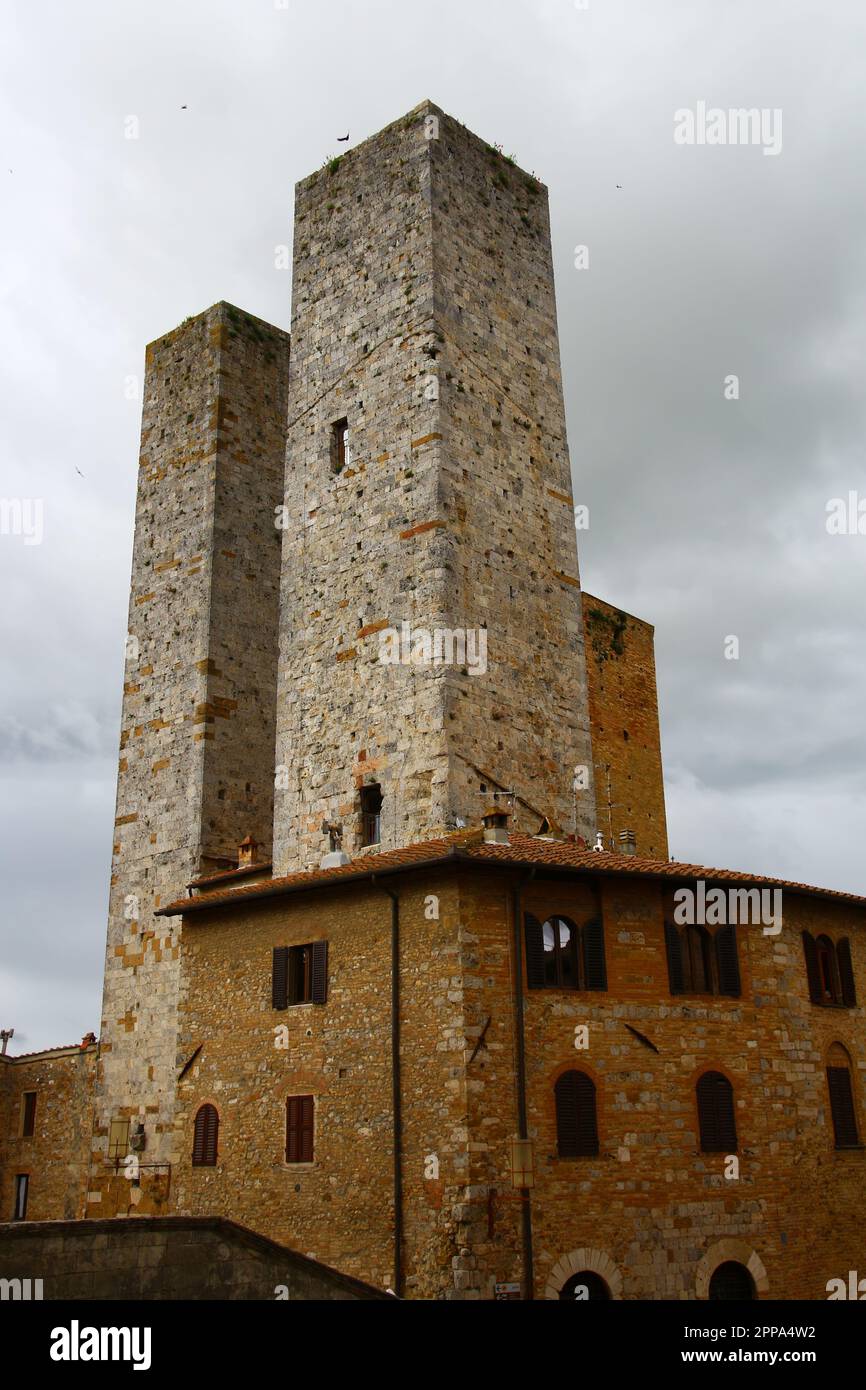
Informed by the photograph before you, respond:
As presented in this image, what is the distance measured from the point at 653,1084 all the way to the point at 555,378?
51.7ft

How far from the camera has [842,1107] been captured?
19578 mm

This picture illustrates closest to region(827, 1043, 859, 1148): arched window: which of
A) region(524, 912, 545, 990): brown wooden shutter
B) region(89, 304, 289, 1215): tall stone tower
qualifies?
region(524, 912, 545, 990): brown wooden shutter

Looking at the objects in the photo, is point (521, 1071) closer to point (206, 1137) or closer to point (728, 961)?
point (728, 961)

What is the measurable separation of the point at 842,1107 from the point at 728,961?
3549 millimetres

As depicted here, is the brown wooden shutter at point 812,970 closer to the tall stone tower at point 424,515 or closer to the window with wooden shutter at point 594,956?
the window with wooden shutter at point 594,956

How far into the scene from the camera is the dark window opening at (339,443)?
81.2 ft

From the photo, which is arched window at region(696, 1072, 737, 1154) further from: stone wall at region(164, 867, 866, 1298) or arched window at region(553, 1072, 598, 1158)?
arched window at region(553, 1072, 598, 1158)

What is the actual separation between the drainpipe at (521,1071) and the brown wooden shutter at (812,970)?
227 inches

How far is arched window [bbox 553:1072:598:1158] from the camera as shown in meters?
16.3

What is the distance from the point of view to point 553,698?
2369 centimetres

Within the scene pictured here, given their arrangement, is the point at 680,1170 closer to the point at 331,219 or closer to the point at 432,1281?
the point at 432,1281

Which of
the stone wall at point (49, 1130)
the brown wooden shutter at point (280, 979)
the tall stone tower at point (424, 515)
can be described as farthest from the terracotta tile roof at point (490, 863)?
the stone wall at point (49, 1130)

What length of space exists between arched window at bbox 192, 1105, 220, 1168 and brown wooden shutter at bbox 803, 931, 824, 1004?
984cm

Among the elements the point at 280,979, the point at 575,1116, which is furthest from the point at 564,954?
the point at 280,979
